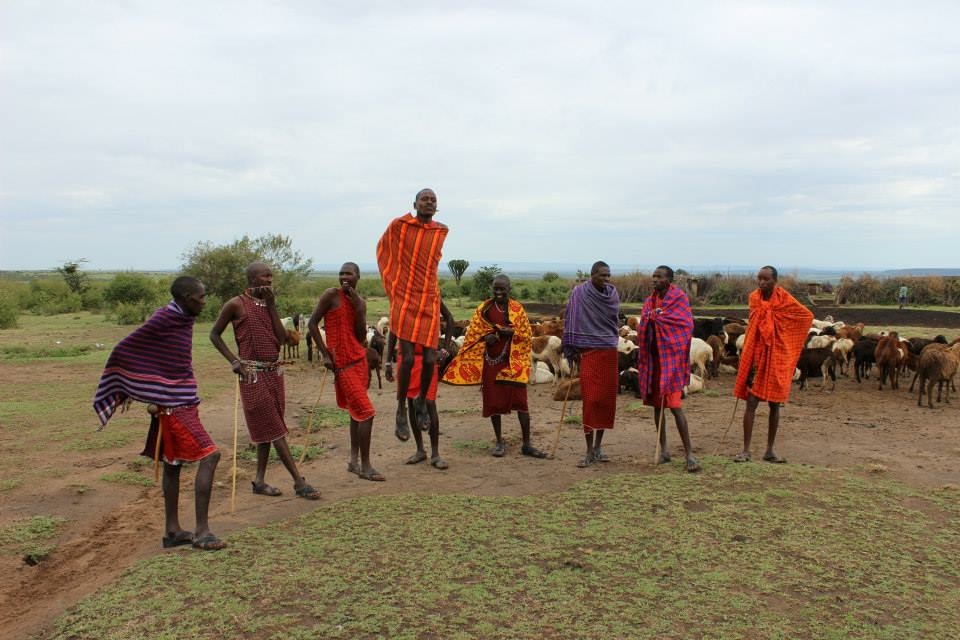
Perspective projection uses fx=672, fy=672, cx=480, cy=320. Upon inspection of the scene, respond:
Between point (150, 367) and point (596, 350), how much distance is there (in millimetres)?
4174

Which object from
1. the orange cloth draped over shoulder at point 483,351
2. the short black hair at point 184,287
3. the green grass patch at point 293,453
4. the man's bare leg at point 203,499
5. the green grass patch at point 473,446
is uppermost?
the short black hair at point 184,287

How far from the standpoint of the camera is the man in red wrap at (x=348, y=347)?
6.17 meters

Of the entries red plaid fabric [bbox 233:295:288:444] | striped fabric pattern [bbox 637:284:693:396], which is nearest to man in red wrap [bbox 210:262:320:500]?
red plaid fabric [bbox 233:295:288:444]

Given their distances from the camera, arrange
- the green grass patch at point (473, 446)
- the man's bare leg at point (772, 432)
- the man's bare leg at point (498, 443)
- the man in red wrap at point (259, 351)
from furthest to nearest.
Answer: the green grass patch at point (473, 446)
the man's bare leg at point (498, 443)
the man's bare leg at point (772, 432)
the man in red wrap at point (259, 351)

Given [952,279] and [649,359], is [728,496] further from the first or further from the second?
[952,279]

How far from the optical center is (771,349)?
690 cm

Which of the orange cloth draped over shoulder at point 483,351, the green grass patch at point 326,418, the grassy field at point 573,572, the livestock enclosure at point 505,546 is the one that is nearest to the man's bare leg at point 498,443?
the livestock enclosure at point 505,546

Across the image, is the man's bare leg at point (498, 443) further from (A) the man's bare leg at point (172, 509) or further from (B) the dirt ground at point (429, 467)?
(A) the man's bare leg at point (172, 509)

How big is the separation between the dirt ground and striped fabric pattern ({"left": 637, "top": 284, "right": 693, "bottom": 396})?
0.90 m

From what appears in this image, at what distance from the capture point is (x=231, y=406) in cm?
1052

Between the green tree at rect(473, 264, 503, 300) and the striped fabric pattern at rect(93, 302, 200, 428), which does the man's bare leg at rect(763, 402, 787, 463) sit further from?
the green tree at rect(473, 264, 503, 300)

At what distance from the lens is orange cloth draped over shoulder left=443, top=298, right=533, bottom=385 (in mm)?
7242

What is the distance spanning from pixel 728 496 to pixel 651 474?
3.10 feet

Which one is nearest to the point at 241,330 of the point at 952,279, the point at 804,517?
the point at 804,517
